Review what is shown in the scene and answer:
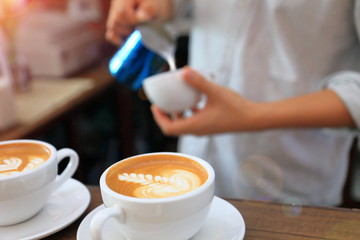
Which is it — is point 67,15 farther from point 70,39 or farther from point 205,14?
point 205,14

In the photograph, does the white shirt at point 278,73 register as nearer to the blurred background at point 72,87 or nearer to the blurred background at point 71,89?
the blurred background at point 71,89

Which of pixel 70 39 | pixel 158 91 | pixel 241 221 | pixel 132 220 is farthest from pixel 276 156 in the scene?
pixel 70 39

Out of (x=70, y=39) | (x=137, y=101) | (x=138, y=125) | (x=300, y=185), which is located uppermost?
(x=70, y=39)

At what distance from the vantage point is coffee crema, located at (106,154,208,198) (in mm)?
541

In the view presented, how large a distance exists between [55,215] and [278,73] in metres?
0.75

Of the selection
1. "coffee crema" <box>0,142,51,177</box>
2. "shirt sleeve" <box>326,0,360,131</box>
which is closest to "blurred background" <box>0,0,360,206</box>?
"shirt sleeve" <box>326,0,360,131</box>

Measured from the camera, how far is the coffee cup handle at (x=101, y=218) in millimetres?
491

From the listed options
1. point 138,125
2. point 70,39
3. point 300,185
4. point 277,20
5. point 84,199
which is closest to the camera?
point 84,199

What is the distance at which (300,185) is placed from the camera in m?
1.22

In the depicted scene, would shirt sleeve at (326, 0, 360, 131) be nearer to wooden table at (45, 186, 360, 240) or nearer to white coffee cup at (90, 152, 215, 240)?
wooden table at (45, 186, 360, 240)

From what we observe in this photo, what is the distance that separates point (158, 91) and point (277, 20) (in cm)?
39

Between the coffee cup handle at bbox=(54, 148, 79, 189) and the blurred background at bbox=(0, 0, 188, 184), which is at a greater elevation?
the coffee cup handle at bbox=(54, 148, 79, 189)

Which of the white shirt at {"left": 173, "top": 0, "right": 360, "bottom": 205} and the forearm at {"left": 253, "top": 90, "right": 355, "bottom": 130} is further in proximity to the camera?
the white shirt at {"left": 173, "top": 0, "right": 360, "bottom": 205}

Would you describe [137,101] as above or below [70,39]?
below
